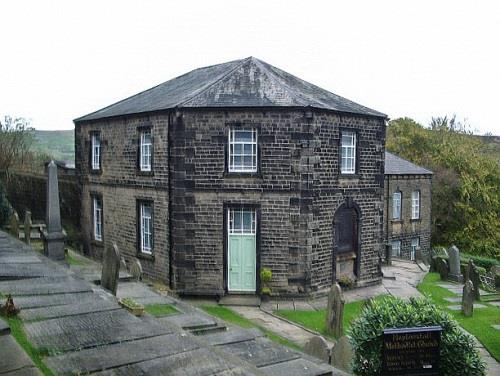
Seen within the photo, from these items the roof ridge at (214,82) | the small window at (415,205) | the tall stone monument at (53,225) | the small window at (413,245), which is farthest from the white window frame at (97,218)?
the small window at (413,245)

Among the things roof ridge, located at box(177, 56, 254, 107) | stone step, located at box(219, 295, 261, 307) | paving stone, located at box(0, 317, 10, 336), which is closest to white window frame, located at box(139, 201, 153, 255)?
stone step, located at box(219, 295, 261, 307)

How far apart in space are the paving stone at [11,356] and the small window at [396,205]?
27.7m

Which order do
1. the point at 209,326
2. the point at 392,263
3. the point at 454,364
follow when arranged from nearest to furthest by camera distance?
the point at 454,364 → the point at 209,326 → the point at 392,263

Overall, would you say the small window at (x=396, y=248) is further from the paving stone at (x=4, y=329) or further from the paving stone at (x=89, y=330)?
the paving stone at (x=4, y=329)

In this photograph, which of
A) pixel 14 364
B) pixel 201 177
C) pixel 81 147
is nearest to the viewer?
pixel 14 364

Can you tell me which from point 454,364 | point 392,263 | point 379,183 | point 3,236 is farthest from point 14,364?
point 392,263

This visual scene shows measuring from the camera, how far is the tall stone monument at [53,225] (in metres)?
15.5

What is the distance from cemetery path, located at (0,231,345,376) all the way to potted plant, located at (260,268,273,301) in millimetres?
5648

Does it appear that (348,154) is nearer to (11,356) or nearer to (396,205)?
(396,205)

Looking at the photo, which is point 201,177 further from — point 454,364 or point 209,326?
point 454,364

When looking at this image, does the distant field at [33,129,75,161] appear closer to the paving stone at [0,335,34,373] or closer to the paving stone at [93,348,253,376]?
the paving stone at [0,335,34,373]

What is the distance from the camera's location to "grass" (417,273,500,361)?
14.1 metres

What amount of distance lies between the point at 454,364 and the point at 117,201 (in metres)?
15.4

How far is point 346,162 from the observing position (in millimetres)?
18672
